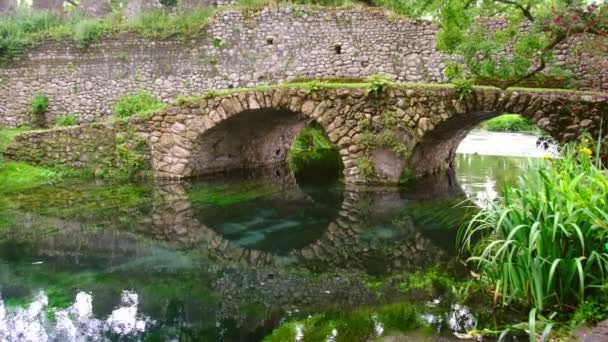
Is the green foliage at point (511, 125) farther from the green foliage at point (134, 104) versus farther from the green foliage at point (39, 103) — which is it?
the green foliage at point (39, 103)

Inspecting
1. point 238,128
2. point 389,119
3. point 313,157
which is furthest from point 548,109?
point 313,157

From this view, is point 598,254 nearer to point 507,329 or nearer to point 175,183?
point 507,329

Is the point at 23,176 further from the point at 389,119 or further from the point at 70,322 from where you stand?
the point at 70,322

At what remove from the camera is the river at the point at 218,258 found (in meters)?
5.49

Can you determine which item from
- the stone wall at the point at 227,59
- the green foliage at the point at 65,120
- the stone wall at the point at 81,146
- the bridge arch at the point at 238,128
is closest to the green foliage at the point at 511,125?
the stone wall at the point at 227,59

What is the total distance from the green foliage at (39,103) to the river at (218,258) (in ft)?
21.4

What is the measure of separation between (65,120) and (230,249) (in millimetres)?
12429

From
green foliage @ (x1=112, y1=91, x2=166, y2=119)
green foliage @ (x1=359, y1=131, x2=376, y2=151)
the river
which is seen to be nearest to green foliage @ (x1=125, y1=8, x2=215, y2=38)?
green foliage @ (x1=112, y1=91, x2=166, y2=119)

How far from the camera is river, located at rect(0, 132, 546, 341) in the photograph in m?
5.49

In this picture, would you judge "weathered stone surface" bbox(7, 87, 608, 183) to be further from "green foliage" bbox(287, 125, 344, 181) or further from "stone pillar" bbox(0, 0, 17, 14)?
"stone pillar" bbox(0, 0, 17, 14)

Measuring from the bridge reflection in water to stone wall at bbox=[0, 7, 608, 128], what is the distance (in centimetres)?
599

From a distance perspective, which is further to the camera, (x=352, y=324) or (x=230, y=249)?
(x=230, y=249)

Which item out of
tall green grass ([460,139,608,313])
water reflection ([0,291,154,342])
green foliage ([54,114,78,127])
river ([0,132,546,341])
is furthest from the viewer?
green foliage ([54,114,78,127])

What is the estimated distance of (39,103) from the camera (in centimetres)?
1845
